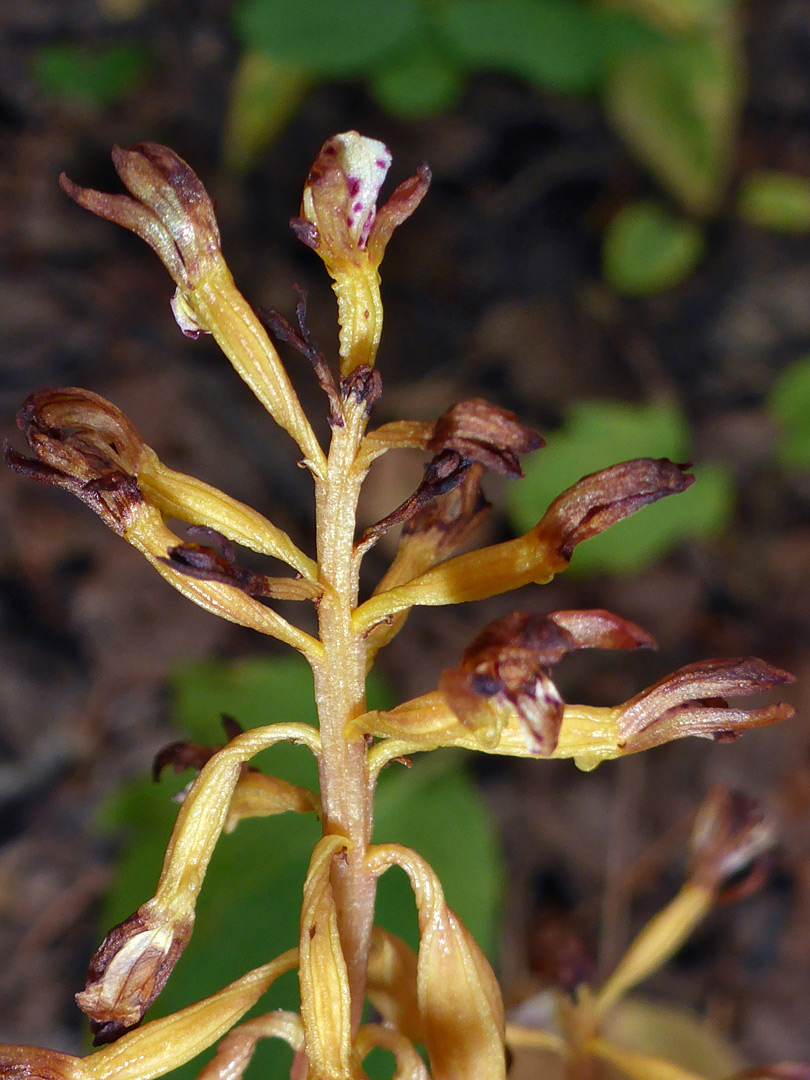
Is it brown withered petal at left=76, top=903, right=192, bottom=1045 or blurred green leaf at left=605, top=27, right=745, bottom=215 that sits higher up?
blurred green leaf at left=605, top=27, right=745, bottom=215

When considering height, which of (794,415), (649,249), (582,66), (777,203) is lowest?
(794,415)

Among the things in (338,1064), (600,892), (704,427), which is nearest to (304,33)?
(704,427)

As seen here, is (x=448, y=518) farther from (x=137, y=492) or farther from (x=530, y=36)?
(x=530, y=36)

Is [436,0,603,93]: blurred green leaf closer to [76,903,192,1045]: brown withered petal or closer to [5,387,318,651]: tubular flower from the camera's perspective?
[5,387,318,651]: tubular flower

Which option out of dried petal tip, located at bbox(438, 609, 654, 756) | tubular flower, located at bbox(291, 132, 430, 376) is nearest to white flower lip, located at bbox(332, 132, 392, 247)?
tubular flower, located at bbox(291, 132, 430, 376)

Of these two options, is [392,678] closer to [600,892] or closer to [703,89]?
[600,892]

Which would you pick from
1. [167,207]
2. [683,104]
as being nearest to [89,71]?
[683,104]
